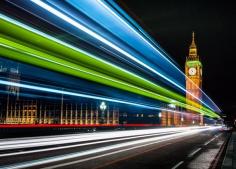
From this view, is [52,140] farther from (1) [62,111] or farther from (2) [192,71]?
(2) [192,71]

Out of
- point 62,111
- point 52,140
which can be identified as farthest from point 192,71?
point 52,140

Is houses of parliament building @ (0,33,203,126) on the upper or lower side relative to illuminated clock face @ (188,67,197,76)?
lower

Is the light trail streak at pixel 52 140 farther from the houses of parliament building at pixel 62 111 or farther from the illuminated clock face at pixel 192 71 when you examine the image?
the illuminated clock face at pixel 192 71

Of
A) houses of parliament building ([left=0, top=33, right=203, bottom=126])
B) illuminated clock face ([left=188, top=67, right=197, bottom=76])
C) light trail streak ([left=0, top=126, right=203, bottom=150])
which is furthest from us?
illuminated clock face ([left=188, top=67, right=197, bottom=76])

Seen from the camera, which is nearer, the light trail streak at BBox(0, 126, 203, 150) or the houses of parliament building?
the light trail streak at BBox(0, 126, 203, 150)

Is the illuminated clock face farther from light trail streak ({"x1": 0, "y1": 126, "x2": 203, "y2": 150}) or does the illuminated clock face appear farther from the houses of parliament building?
light trail streak ({"x1": 0, "y1": 126, "x2": 203, "y2": 150})

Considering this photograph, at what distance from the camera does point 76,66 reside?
14570mm

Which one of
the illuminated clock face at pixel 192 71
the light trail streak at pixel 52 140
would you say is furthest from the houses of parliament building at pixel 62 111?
the light trail streak at pixel 52 140

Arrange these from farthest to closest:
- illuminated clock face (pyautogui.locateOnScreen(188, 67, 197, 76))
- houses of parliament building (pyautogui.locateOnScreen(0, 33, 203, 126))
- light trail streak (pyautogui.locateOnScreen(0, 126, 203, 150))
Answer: illuminated clock face (pyautogui.locateOnScreen(188, 67, 197, 76))
houses of parliament building (pyautogui.locateOnScreen(0, 33, 203, 126))
light trail streak (pyautogui.locateOnScreen(0, 126, 203, 150))

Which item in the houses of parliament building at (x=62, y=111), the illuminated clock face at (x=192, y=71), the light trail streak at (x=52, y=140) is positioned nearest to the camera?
the light trail streak at (x=52, y=140)

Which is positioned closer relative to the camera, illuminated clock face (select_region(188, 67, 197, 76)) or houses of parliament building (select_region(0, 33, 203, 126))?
houses of parliament building (select_region(0, 33, 203, 126))

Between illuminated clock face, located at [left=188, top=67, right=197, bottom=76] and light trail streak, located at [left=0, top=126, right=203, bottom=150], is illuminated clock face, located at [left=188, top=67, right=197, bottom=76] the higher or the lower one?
the higher one

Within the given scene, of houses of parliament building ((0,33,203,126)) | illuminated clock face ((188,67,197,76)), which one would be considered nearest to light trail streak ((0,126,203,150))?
houses of parliament building ((0,33,203,126))

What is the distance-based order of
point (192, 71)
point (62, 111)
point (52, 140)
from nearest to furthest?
point (52, 140) < point (62, 111) < point (192, 71)
